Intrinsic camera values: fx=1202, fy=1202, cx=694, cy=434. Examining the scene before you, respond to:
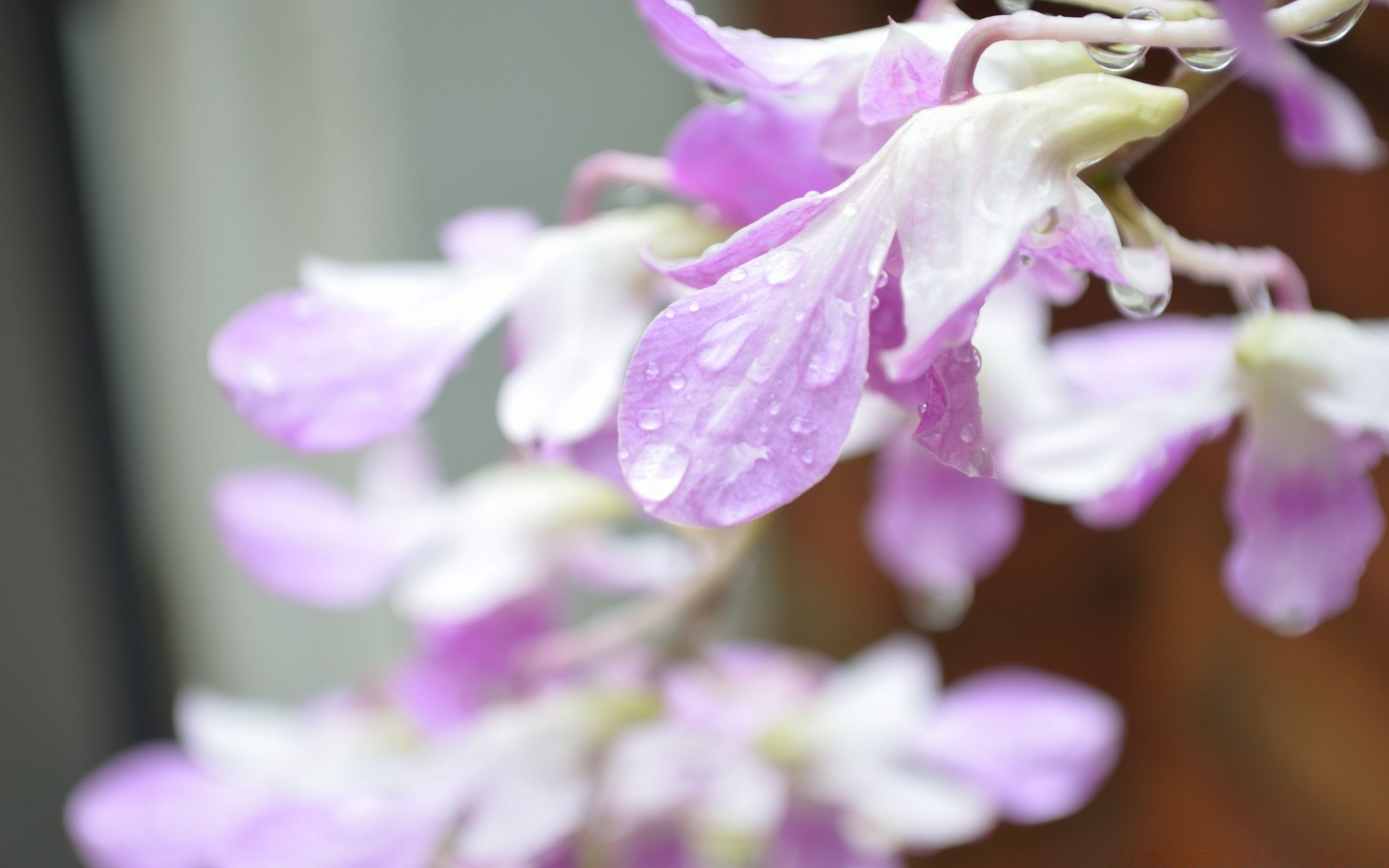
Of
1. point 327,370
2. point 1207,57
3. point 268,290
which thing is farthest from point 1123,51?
point 268,290

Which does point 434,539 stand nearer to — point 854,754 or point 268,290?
point 854,754

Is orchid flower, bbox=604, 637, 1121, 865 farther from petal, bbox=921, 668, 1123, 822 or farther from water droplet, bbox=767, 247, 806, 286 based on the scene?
water droplet, bbox=767, 247, 806, 286

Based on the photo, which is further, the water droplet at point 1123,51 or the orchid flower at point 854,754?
the orchid flower at point 854,754

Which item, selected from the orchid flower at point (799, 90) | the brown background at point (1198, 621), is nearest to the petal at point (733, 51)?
the orchid flower at point (799, 90)

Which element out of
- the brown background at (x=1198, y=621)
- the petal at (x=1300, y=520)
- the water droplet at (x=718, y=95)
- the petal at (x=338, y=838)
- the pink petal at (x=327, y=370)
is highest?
the water droplet at (x=718, y=95)

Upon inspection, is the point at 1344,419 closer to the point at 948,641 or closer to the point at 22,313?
the point at 22,313

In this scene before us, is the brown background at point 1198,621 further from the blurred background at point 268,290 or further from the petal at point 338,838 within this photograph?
the petal at point 338,838

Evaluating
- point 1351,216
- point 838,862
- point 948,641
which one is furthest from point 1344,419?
point 948,641
